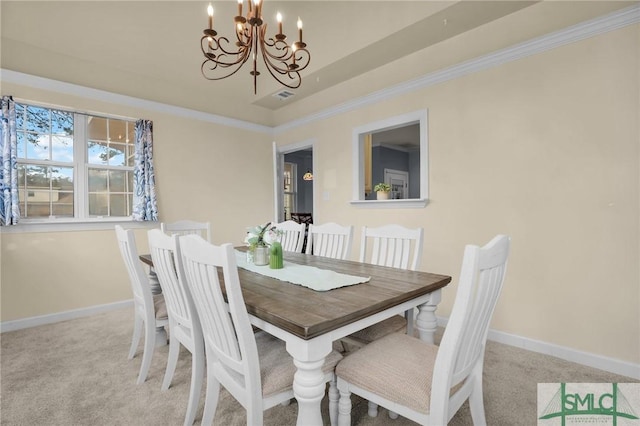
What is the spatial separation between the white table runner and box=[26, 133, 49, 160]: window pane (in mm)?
2717

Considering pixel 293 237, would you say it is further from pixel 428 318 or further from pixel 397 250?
pixel 428 318

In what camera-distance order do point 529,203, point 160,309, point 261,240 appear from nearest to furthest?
point 261,240, point 160,309, point 529,203

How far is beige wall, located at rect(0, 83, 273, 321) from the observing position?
303cm

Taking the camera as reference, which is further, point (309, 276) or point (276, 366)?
point (309, 276)

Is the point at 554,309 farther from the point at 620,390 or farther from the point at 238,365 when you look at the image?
the point at 238,365

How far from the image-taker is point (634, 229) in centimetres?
207

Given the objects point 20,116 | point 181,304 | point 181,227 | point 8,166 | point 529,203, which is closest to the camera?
point 181,304

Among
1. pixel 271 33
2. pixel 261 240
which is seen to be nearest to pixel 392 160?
pixel 271 33

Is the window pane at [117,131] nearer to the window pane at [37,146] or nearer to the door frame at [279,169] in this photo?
the window pane at [37,146]

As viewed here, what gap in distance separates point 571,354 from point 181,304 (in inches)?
108

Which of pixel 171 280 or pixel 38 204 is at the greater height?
pixel 38 204

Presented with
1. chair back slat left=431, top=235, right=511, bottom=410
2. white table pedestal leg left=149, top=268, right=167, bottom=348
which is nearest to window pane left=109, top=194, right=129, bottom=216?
white table pedestal leg left=149, top=268, right=167, bottom=348

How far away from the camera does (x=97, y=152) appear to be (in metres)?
3.51

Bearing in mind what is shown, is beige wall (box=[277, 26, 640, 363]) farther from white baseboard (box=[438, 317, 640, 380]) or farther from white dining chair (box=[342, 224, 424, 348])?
white dining chair (box=[342, 224, 424, 348])
